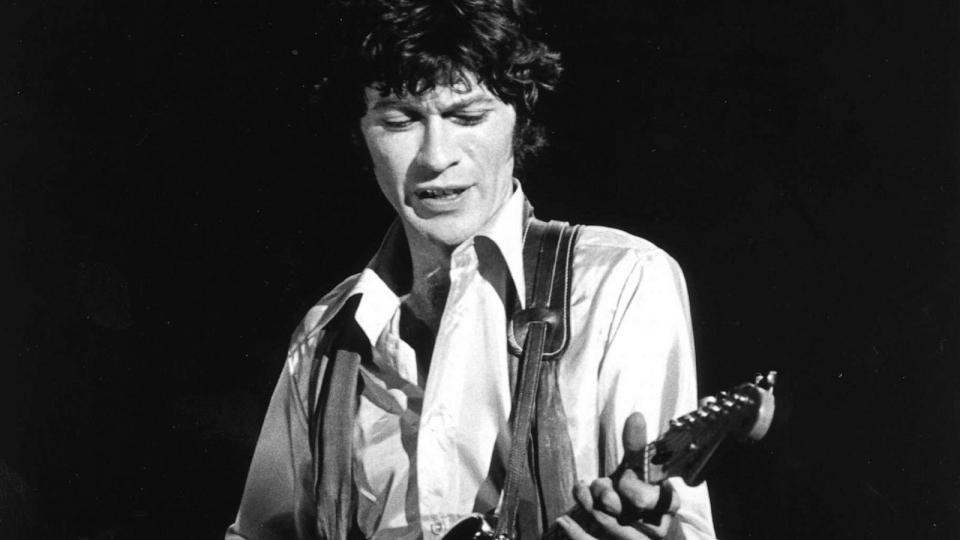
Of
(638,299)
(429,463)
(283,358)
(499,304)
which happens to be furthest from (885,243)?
(283,358)

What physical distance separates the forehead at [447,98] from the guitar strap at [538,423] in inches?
9.7

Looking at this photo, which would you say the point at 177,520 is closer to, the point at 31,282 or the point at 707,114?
the point at 31,282

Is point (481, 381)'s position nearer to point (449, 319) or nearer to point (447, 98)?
point (449, 319)

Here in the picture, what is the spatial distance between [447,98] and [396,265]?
0.28 m

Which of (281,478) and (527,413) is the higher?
(527,413)

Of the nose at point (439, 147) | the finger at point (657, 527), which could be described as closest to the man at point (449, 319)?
the nose at point (439, 147)

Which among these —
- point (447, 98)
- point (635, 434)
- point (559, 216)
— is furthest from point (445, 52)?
point (635, 434)

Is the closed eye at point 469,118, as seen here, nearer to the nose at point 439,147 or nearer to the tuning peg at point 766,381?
the nose at point 439,147

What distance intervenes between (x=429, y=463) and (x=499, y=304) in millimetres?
215

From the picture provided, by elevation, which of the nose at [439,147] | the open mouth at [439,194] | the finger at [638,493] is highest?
the nose at [439,147]

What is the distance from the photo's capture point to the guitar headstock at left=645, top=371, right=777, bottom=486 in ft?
3.68

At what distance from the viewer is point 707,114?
5.11 feet

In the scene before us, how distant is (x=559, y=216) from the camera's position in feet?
5.31

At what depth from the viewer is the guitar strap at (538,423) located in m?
1.37
